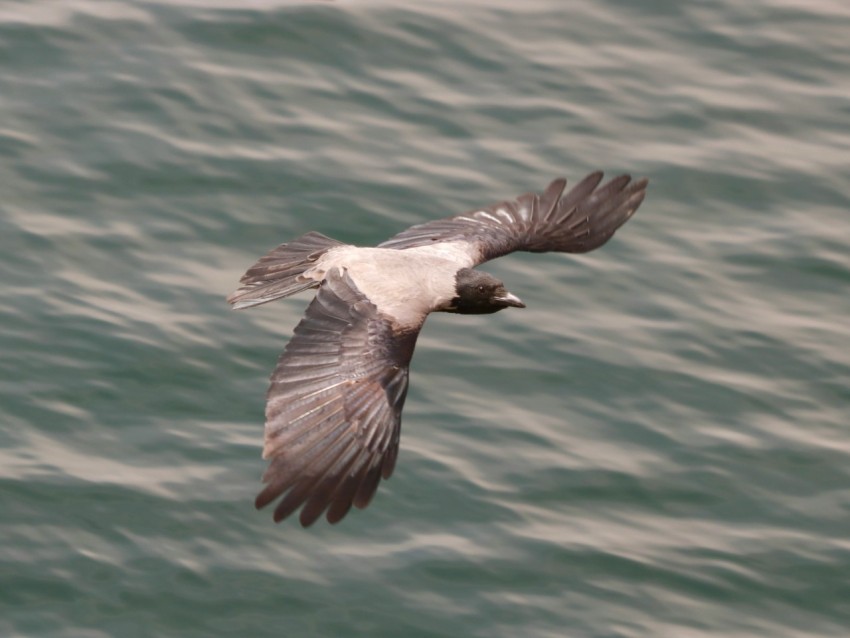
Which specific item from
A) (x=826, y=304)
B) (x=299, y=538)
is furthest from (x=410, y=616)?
(x=826, y=304)

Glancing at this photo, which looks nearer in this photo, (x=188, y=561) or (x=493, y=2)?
(x=188, y=561)

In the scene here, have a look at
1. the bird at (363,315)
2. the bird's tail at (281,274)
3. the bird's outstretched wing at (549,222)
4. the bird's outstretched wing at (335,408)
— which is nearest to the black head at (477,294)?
the bird at (363,315)

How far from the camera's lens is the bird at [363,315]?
785cm

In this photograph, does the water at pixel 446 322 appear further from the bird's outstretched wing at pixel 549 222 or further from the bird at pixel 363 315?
the bird at pixel 363 315

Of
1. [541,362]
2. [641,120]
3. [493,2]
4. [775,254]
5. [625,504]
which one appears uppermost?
[493,2]

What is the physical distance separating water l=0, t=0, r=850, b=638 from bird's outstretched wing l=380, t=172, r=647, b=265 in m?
1.23

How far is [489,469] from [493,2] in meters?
5.76

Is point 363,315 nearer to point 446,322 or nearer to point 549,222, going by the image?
point 549,222

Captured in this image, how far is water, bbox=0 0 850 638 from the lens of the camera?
396 inches

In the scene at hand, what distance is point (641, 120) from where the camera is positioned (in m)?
14.1

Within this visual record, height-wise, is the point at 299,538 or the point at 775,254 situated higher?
the point at 775,254

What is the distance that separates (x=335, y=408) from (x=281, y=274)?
1594mm

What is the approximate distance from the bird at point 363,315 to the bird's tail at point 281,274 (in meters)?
0.01

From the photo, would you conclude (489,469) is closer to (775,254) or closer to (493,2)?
(775,254)
